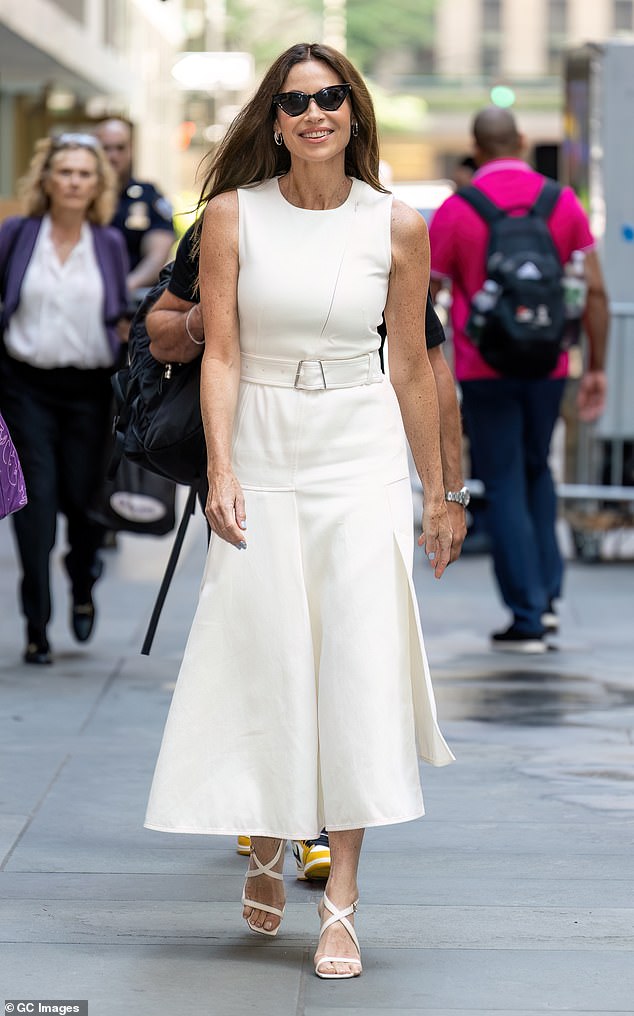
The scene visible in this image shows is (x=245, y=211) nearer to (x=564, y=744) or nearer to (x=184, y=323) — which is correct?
(x=184, y=323)

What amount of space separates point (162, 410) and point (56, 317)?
2.74 metres

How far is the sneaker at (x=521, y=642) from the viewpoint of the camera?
24.2 ft

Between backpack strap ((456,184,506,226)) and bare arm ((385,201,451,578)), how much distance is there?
3.48 m

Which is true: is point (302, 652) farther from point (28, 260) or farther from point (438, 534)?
point (28, 260)

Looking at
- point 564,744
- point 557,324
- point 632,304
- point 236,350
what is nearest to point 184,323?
point 236,350

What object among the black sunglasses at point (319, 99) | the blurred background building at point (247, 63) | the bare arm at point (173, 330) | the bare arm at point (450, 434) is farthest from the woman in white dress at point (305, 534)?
the blurred background building at point (247, 63)

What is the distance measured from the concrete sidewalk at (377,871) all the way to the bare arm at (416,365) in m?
0.81

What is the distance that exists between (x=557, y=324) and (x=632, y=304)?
111 inches

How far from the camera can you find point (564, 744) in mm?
5754

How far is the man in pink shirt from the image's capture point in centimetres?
730

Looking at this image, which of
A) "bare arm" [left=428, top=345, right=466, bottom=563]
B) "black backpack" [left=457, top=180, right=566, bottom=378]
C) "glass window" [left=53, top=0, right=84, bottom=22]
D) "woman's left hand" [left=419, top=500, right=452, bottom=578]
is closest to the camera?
"woman's left hand" [left=419, top=500, right=452, bottom=578]

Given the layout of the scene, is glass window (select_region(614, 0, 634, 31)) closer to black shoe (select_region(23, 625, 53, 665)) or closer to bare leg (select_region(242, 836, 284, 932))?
black shoe (select_region(23, 625, 53, 665))

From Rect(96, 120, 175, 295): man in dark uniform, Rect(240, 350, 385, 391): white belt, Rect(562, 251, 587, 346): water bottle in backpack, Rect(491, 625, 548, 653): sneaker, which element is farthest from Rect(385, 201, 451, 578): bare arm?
Rect(96, 120, 175, 295): man in dark uniform
